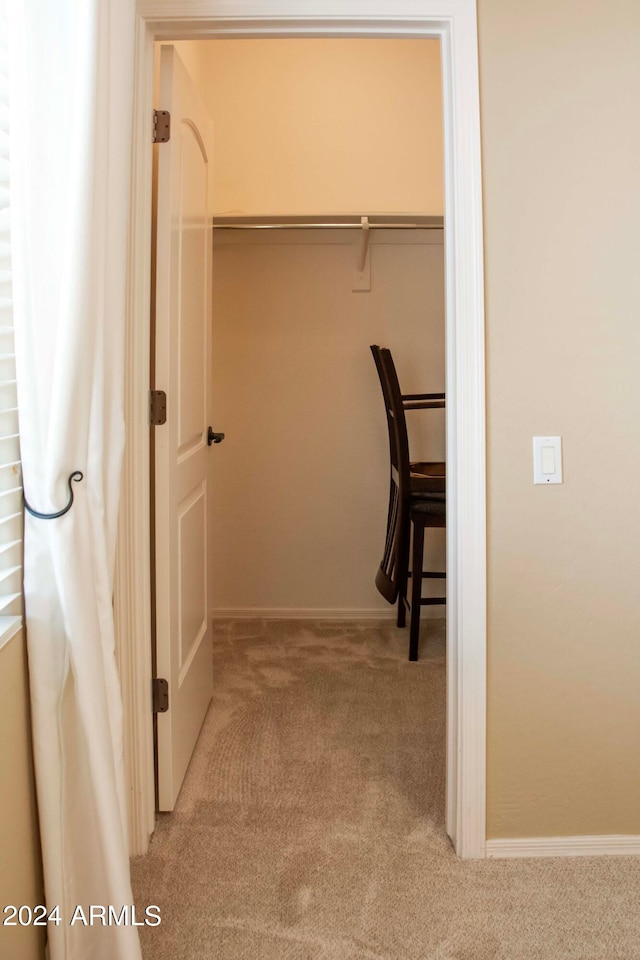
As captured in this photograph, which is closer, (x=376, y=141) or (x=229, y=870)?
(x=229, y=870)

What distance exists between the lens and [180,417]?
2.11 m

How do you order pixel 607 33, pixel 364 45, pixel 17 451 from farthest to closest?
pixel 364 45 < pixel 607 33 < pixel 17 451

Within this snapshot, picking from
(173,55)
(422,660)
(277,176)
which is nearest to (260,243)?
(277,176)

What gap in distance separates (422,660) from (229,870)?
1524 mm

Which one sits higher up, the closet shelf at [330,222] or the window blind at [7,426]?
the closet shelf at [330,222]

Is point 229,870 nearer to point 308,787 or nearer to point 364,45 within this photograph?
point 308,787

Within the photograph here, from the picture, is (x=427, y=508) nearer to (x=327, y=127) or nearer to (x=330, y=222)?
(x=330, y=222)

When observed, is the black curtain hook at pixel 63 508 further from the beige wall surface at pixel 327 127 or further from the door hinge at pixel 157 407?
the beige wall surface at pixel 327 127

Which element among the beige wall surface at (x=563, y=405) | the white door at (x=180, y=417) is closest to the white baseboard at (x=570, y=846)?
the beige wall surface at (x=563, y=405)

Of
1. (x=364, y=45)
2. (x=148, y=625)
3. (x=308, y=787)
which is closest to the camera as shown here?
(x=148, y=625)

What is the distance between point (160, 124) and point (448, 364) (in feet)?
3.07

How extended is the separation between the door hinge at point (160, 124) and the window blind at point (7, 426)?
0.69 meters

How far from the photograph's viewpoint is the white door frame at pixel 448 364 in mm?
1802

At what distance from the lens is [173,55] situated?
197cm
